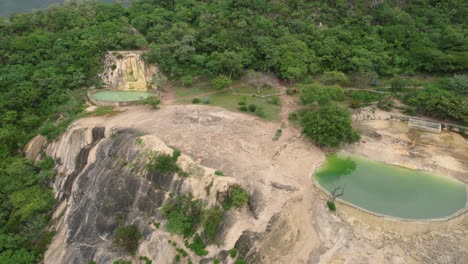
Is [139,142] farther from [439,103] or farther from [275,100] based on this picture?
[439,103]

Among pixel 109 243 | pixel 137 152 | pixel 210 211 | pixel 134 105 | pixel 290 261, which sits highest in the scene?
pixel 134 105

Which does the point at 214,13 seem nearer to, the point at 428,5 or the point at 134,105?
the point at 134,105

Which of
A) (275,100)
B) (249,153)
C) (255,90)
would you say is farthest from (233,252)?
(255,90)

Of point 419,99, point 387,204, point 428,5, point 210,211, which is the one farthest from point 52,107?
point 428,5

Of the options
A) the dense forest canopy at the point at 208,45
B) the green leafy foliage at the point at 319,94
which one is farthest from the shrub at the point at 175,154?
the green leafy foliage at the point at 319,94

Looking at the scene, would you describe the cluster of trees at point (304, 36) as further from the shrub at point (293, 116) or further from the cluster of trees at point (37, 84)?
the shrub at point (293, 116)
